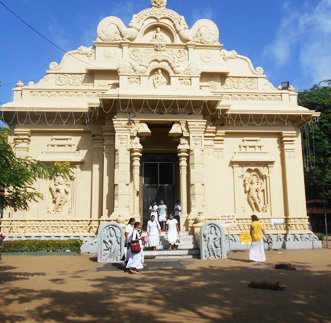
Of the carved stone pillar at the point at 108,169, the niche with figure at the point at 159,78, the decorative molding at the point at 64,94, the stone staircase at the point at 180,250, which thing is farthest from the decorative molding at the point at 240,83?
the stone staircase at the point at 180,250

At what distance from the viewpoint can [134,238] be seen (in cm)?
930

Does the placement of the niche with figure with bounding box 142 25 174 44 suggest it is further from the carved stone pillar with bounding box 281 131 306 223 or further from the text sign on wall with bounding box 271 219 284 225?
the text sign on wall with bounding box 271 219 284 225

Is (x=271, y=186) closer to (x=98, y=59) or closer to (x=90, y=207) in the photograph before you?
(x=90, y=207)

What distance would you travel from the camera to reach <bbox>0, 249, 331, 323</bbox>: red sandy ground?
4992mm

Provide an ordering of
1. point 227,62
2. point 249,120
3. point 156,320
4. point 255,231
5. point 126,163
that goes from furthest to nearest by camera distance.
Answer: point 227,62, point 249,120, point 126,163, point 255,231, point 156,320

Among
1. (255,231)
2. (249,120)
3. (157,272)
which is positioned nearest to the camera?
(157,272)

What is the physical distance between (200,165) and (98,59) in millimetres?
7782

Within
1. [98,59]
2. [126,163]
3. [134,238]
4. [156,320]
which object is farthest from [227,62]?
[156,320]

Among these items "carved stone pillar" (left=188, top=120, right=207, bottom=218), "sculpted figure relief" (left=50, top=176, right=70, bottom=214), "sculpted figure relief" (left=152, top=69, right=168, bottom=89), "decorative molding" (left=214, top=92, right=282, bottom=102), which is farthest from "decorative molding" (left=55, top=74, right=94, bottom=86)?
"decorative molding" (left=214, top=92, right=282, bottom=102)

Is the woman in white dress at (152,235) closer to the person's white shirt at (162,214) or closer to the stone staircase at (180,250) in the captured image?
the stone staircase at (180,250)

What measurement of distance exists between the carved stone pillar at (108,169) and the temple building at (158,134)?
44 millimetres

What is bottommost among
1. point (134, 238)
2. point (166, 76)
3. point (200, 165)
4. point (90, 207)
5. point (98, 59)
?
point (134, 238)

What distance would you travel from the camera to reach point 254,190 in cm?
1538

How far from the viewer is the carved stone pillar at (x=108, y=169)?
1420 cm
